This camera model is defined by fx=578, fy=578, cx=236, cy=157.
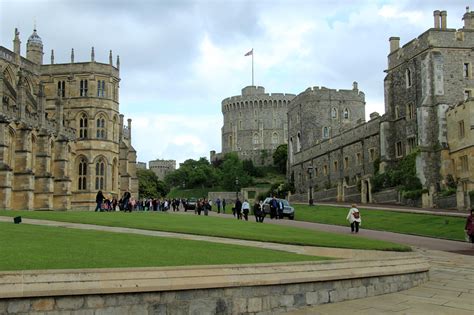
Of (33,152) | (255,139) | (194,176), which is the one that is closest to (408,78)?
(33,152)

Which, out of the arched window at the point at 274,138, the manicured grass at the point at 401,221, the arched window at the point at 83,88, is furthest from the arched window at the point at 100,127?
the arched window at the point at 274,138

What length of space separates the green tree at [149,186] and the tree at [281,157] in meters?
22.9

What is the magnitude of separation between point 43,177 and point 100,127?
519 inches

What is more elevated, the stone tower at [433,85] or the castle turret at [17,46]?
the castle turret at [17,46]

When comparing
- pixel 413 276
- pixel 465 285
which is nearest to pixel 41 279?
pixel 413 276

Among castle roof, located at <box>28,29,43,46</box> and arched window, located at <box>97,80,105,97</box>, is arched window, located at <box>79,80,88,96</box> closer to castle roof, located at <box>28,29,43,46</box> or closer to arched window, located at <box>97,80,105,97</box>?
arched window, located at <box>97,80,105,97</box>

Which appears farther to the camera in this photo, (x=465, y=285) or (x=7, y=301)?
(x=465, y=285)

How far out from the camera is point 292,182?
81.6 m

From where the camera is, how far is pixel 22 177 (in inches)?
1821

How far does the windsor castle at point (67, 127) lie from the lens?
49.8 metres

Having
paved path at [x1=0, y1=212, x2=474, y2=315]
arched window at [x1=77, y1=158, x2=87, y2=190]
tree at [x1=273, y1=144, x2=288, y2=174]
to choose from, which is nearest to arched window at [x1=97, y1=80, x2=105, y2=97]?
arched window at [x1=77, y1=158, x2=87, y2=190]

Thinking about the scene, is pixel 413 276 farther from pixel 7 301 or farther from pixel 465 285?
pixel 7 301

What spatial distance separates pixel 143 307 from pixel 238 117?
121358mm

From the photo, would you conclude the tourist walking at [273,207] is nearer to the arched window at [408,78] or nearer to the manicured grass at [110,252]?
the arched window at [408,78]
